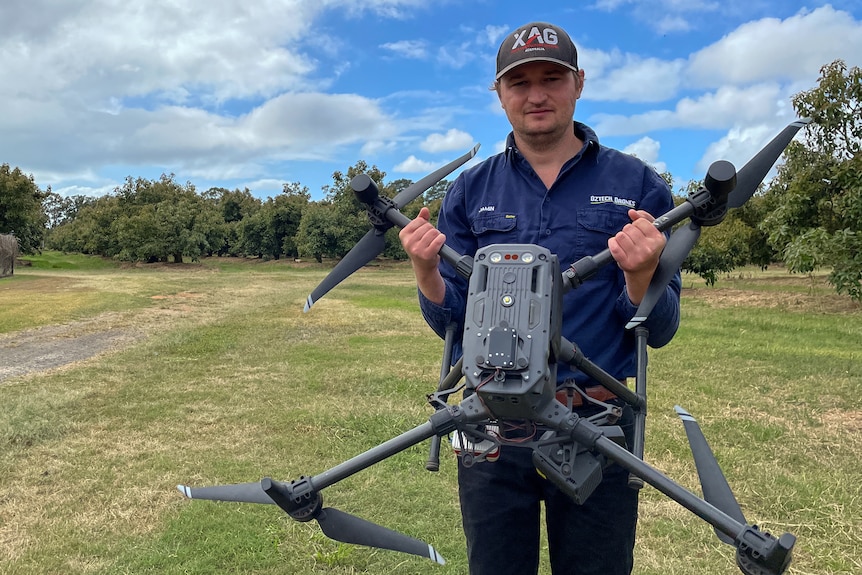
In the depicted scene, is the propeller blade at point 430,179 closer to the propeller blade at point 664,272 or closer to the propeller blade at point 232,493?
the propeller blade at point 664,272

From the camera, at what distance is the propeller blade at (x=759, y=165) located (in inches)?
110

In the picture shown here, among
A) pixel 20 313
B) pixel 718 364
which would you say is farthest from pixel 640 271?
pixel 20 313

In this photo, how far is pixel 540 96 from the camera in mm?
2826

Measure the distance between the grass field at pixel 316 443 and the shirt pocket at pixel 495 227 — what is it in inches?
159

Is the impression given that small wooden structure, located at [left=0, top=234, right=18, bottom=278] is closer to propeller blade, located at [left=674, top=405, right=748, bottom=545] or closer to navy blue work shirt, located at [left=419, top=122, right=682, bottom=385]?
navy blue work shirt, located at [left=419, top=122, right=682, bottom=385]

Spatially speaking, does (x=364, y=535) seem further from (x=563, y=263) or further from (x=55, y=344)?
(x=55, y=344)

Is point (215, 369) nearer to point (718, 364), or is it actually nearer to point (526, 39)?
point (718, 364)

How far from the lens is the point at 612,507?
3027 millimetres

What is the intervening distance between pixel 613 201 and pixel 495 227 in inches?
22.6

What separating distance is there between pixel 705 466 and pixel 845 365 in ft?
43.1

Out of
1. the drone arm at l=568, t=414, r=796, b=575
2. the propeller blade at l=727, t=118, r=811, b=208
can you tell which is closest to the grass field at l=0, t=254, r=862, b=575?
the drone arm at l=568, t=414, r=796, b=575

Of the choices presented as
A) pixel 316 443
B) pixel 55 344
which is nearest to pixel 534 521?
pixel 316 443

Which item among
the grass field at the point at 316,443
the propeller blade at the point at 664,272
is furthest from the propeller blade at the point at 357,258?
the grass field at the point at 316,443

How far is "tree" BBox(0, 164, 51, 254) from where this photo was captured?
4441cm
